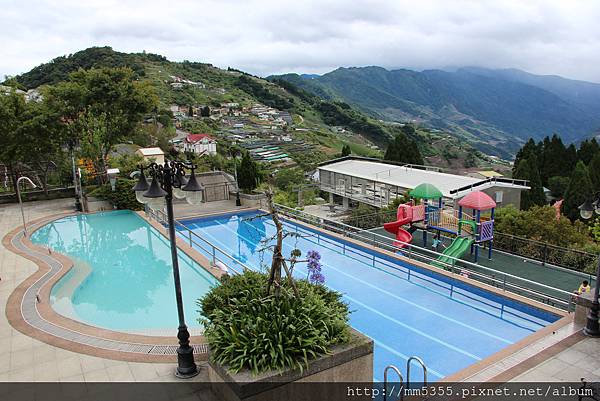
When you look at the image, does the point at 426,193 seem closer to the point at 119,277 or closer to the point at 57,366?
the point at 119,277

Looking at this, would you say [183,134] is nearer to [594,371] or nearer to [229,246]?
[229,246]

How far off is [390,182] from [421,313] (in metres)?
17.5

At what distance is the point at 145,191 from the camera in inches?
255

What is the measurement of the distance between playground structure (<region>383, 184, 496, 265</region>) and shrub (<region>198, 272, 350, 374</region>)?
29.1 feet

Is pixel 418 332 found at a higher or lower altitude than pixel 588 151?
lower

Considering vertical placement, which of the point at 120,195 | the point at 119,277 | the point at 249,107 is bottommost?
the point at 119,277

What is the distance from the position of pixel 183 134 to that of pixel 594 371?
8013 centimetres

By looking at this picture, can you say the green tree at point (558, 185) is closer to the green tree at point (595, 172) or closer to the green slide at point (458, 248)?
the green tree at point (595, 172)

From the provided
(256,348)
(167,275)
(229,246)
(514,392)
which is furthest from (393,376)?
(229,246)

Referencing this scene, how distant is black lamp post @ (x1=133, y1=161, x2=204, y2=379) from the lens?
6.32 meters

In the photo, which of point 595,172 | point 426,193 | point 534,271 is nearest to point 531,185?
point 595,172

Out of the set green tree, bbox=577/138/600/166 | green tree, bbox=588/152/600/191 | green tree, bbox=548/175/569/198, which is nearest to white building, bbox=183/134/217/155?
green tree, bbox=548/175/569/198

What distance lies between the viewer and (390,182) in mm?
27812

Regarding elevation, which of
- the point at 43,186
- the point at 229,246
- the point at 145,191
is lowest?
the point at 229,246
